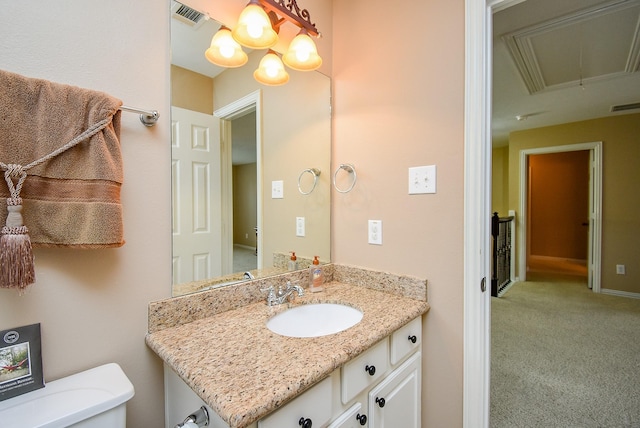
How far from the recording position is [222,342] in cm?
85

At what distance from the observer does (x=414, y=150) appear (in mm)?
1278

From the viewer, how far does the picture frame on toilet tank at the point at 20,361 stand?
0.69 meters

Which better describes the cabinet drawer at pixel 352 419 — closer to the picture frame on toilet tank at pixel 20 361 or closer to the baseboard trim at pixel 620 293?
the picture frame on toilet tank at pixel 20 361

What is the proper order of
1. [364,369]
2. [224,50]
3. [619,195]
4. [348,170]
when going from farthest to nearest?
1. [619,195]
2. [348,170]
3. [224,50]
4. [364,369]

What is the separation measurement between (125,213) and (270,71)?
897mm

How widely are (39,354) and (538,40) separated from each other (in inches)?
127

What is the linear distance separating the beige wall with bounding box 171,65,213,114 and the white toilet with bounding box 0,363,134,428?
2.91 feet

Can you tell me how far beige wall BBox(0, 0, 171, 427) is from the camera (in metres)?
0.75

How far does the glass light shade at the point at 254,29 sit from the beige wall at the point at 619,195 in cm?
494

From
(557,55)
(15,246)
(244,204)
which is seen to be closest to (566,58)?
(557,55)

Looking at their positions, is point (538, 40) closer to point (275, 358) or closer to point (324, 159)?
point (324, 159)

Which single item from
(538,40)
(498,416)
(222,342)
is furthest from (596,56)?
(222,342)

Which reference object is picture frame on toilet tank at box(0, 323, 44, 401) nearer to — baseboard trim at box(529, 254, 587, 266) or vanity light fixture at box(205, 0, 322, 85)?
vanity light fixture at box(205, 0, 322, 85)

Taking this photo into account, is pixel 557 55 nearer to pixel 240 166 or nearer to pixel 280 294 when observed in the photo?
pixel 240 166
